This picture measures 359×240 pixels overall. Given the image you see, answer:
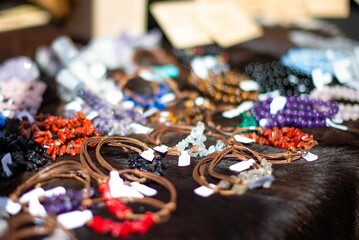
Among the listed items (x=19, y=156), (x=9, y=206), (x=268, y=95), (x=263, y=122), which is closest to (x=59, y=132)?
(x=19, y=156)

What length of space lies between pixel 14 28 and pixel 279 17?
1.05 meters

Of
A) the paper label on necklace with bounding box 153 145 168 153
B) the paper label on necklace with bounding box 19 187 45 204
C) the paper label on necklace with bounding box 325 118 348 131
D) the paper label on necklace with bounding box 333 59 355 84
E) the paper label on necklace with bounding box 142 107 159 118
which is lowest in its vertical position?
the paper label on necklace with bounding box 142 107 159 118

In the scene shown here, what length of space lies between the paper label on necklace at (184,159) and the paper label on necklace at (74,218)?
0.22 meters

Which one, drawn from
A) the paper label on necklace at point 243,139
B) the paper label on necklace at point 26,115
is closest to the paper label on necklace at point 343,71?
the paper label on necklace at point 243,139

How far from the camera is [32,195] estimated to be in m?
0.69

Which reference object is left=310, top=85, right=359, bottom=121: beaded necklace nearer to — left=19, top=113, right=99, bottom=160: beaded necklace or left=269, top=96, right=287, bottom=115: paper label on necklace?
left=269, top=96, right=287, bottom=115: paper label on necklace

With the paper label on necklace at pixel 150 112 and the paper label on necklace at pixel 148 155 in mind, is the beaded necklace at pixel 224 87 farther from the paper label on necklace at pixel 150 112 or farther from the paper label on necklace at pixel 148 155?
the paper label on necklace at pixel 148 155

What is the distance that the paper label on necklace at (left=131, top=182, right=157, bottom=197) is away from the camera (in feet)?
2.38

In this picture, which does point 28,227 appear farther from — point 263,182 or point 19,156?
point 263,182

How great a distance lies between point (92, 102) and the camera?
1026mm

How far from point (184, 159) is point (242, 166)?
0.35 feet

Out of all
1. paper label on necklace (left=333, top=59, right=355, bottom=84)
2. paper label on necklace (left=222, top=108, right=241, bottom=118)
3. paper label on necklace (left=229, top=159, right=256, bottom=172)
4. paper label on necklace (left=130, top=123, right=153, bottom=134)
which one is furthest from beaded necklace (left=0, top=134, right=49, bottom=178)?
paper label on necklace (left=333, top=59, right=355, bottom=84)

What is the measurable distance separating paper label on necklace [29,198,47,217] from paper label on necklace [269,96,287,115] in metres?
0.54

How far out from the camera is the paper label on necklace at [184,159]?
82 cm
